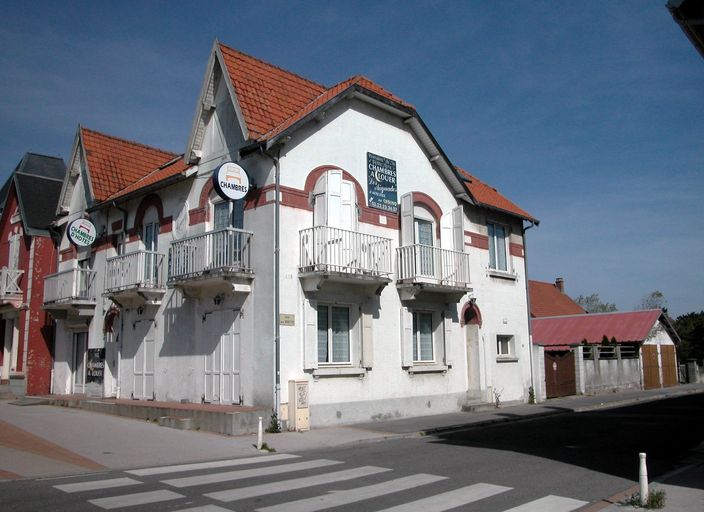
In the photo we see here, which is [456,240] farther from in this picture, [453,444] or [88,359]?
[88,359]

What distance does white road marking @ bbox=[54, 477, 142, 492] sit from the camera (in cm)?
904

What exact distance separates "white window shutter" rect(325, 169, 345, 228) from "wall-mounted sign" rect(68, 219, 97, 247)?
1048 centimetres

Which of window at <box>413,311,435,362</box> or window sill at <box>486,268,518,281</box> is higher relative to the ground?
window sill at <box>486,268,518,281</box>

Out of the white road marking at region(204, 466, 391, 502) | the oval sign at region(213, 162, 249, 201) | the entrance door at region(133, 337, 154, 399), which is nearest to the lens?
the white road marking at region(204, 466, 391, 502)

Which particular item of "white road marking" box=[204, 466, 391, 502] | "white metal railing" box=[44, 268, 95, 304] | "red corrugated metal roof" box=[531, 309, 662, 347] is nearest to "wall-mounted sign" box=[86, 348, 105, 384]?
"white metal railing" box=[44, 268, 95, 304]

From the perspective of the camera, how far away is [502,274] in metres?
24.0

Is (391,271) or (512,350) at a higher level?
(391,271)

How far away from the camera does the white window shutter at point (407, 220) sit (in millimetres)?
19641

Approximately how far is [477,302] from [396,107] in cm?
739

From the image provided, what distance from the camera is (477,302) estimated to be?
74.7 feet

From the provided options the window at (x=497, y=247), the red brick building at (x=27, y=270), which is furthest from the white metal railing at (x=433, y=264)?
the red brick building at (x=27, y=270)

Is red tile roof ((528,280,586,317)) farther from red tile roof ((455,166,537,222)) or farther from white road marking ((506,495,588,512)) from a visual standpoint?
white road marking ((506,495,588,512))

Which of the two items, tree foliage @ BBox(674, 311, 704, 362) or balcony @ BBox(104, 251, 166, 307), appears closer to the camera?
balcony @ BBox(104, 251, 166, 307)

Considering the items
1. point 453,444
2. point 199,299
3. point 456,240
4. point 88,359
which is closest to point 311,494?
point 453,444
